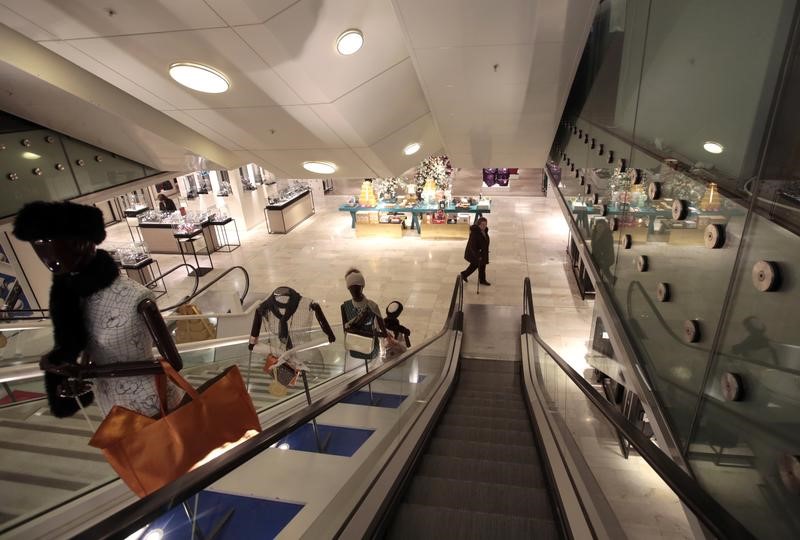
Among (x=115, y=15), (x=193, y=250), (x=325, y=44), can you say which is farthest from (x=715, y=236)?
(x=193, y=250)

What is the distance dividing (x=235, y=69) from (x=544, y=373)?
5129 mm

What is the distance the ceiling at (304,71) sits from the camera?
3.92m

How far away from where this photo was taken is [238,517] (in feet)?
5.95

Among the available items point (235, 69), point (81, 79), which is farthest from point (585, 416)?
point (81, 79)

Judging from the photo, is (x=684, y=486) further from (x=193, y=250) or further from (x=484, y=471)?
(x=193, y=250)

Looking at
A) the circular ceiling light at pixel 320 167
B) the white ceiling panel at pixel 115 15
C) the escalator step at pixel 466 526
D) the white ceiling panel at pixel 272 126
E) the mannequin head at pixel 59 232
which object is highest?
the white ceiling panel at pixel 115 15

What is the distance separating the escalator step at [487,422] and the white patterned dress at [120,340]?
2.67 m

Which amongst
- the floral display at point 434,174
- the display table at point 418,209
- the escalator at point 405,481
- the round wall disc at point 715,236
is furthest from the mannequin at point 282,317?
the floral display at point 434,174

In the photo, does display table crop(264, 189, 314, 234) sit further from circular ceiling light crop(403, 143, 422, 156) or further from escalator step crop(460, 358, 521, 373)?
escalator step crop(460, 358, 521, 373)

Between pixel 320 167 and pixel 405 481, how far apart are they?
299 inches

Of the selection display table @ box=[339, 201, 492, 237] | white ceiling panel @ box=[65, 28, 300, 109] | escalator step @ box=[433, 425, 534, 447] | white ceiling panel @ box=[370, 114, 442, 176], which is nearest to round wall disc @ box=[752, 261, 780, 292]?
escalator step @ box=[433, 425, 534, 447]

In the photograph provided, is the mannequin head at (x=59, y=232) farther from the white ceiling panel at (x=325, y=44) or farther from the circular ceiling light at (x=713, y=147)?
the circular ceiling light at (x=713, y=147)

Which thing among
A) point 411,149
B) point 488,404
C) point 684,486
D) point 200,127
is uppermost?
point 200,127

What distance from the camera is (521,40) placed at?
4.69m
